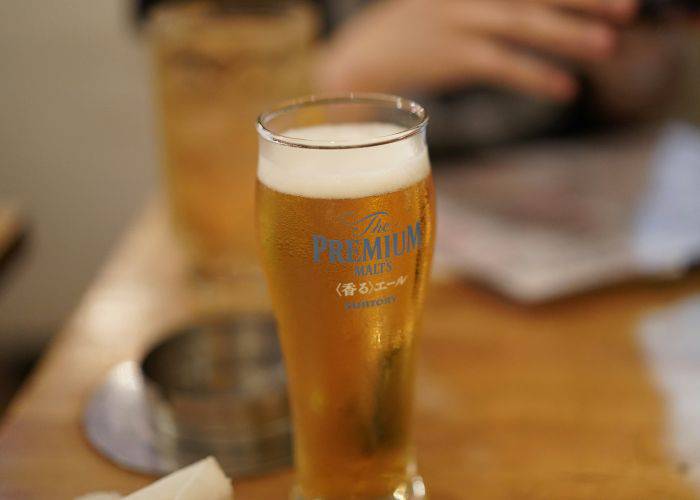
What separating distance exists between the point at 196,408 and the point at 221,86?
A: 0.46 metres

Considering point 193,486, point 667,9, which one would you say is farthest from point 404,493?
point 667,9

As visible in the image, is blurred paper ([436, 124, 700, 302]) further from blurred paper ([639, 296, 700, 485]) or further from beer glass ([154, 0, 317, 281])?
beer glass ([154, 0, 317, 281])

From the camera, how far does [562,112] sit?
55.9 inches

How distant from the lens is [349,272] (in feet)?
1.68

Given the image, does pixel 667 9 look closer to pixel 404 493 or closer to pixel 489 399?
pixel 489 399

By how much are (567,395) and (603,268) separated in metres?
0.23

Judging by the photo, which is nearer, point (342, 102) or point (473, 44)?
point (342, 102)

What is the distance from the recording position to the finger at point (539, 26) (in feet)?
3.27

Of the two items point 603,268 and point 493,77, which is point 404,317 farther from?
point 493,77

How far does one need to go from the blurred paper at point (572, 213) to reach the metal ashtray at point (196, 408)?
31cm

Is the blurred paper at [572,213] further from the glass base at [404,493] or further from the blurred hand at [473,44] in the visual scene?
the glass base at [404,493]

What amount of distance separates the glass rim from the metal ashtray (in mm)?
249

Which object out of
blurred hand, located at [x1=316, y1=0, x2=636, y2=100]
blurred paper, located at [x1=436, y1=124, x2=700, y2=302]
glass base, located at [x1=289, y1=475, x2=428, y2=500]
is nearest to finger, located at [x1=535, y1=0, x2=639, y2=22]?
blurred hand, located at [x1=316, y1=0, x2=636, y2=100]

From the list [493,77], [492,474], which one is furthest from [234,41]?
[492,474]
